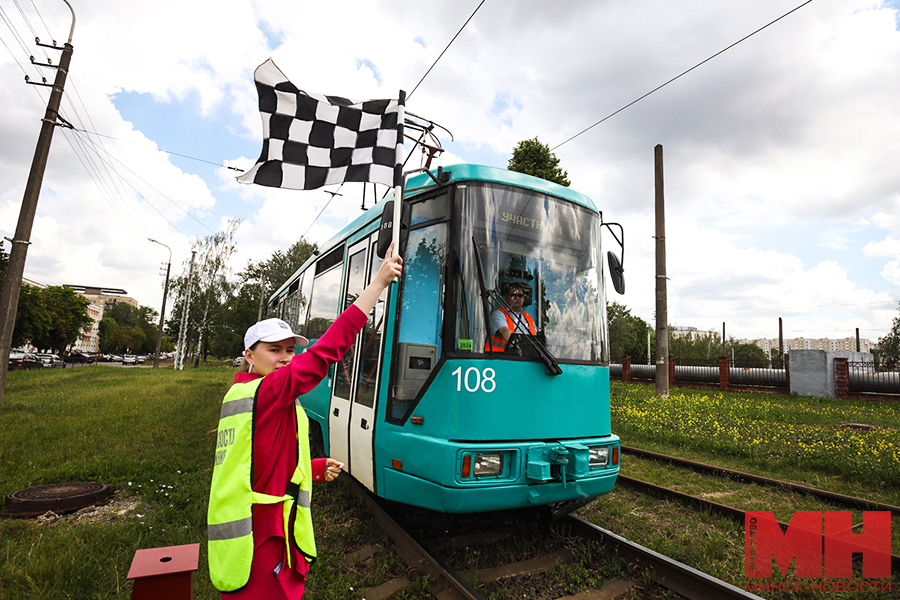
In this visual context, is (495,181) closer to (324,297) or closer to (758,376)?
(324,297)

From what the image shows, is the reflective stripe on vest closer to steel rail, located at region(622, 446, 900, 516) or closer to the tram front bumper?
the tram front bumper

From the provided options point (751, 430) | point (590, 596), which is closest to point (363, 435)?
point (590, 596)

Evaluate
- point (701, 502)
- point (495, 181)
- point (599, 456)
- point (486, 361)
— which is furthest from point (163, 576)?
point (701, 502)

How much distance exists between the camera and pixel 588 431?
430 centimetres

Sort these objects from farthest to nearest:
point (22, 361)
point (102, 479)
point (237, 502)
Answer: point (22, 361), point (102, 479), point (237, 502)

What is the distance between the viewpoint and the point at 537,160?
26.1 meters

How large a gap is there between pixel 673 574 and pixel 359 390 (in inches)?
124

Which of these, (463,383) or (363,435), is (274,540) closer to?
(463,383)

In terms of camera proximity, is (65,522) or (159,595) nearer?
(159,595)

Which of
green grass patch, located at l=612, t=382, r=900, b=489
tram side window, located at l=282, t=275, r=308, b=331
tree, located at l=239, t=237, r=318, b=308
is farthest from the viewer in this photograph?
tree, located at l=239, t=237, r=318, b=308

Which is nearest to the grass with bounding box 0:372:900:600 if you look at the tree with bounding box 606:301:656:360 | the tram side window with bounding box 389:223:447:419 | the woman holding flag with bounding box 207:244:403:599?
the woman holding flag with bounding box 207:244:403:599

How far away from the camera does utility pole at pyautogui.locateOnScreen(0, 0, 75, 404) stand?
1013cm

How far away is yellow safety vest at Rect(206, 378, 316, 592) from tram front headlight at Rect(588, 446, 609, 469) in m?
2.87

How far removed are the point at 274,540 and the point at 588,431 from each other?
3.09m
